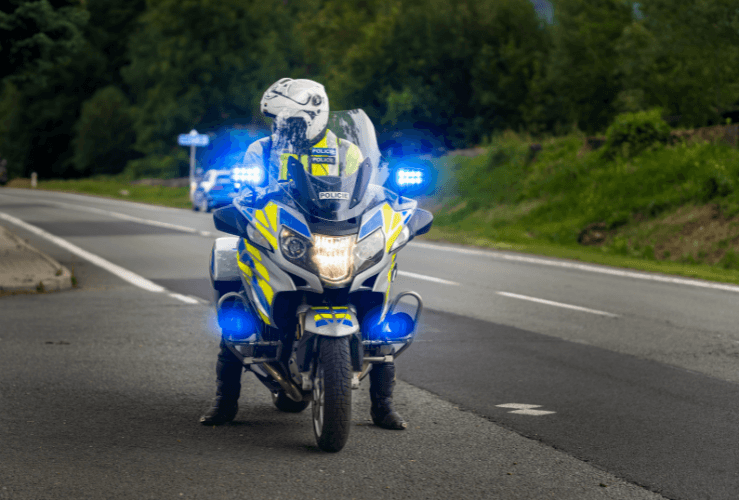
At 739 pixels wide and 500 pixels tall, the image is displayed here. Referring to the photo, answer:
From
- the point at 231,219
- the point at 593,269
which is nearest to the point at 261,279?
the point at 231,219

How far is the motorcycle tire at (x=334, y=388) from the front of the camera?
5289 millimetres

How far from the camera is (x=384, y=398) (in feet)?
20.2

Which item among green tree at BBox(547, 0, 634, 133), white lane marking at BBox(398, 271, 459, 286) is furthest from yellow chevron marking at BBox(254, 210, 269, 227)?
green tree at BBox(547, 0, 634, 133)

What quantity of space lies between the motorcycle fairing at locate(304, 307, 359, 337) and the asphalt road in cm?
67

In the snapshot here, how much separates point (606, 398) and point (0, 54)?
14.2 m

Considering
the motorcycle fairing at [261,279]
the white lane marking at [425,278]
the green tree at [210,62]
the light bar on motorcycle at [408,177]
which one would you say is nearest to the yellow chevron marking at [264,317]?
the motorcycle fairing at [261,279]

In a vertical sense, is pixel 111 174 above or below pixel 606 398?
below

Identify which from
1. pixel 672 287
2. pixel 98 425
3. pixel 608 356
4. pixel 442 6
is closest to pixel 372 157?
pixel 98 425

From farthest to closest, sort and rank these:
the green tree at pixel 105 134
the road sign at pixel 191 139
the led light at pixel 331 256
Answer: the green tree at pixel 105 134, the road sign at pixel 191 139, the led light at pixel 331 256

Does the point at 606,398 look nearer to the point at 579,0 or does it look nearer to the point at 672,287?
the point at 672,287

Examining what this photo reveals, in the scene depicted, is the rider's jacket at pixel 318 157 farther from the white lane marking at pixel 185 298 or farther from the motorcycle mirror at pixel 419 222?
the white lane marking at pixel 185 298

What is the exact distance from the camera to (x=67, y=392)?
7.01 meters

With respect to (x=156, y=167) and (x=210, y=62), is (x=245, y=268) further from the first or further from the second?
(x=156, y=167)

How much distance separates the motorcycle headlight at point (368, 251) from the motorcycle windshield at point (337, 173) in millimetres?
148
